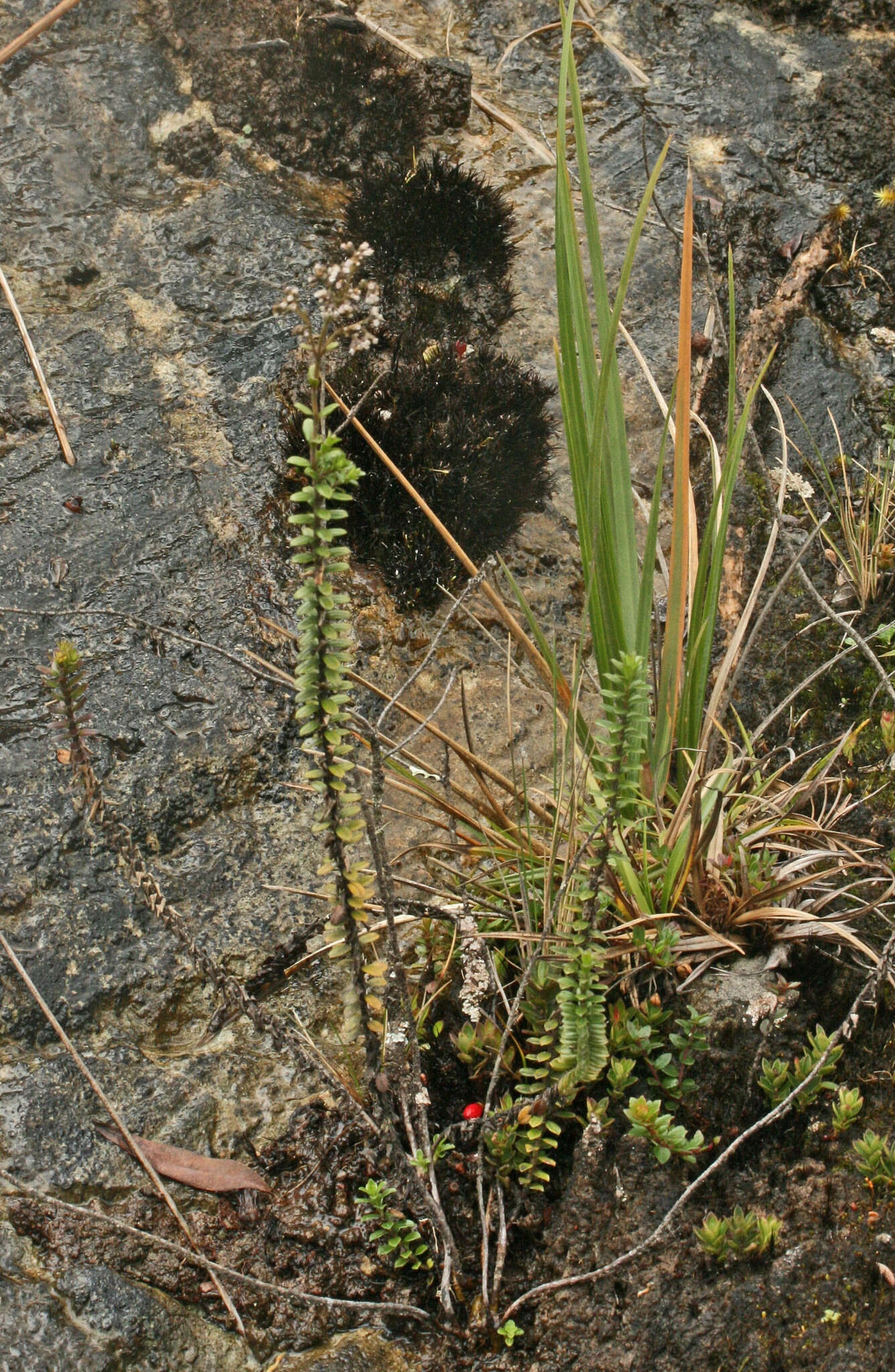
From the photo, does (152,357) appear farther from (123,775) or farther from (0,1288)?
(0,1288)

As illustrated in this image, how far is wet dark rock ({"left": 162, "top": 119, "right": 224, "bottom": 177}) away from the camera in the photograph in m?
4.33

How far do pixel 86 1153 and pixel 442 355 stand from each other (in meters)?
3.07

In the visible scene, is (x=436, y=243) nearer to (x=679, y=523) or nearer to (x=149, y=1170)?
(x=679, y=523)

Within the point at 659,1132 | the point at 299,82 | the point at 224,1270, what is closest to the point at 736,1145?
the point at 659,1132

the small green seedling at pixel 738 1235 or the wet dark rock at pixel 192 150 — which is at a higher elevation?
the wet dark rock at pixel 192 150

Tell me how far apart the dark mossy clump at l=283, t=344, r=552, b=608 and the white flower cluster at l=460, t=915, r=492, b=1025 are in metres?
1.55

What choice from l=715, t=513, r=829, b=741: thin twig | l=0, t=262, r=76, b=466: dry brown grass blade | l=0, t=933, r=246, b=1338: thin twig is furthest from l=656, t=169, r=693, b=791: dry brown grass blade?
l=0, t=262, r=76, b=466: dry brown grass blade

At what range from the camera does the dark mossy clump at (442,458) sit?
3.77 metres

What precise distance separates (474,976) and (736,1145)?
0.75 meters

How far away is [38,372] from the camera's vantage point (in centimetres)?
367

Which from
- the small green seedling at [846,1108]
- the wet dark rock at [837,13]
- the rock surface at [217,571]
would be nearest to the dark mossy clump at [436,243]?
the rock surface at [217,571]

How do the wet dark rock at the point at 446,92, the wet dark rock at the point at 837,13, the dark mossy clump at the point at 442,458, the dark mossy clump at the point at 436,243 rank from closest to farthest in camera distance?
the dark mossy clump at the point at 442,458, the dark mossy clump at the point at 436,243, the wet dark rock at the point at 446,92, the wet dark rock at the point at 837,13

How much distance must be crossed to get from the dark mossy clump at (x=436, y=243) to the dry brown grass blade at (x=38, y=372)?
1413 millimetres

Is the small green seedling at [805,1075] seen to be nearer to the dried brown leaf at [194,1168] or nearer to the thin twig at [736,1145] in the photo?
the thin twig at [736,1145]
